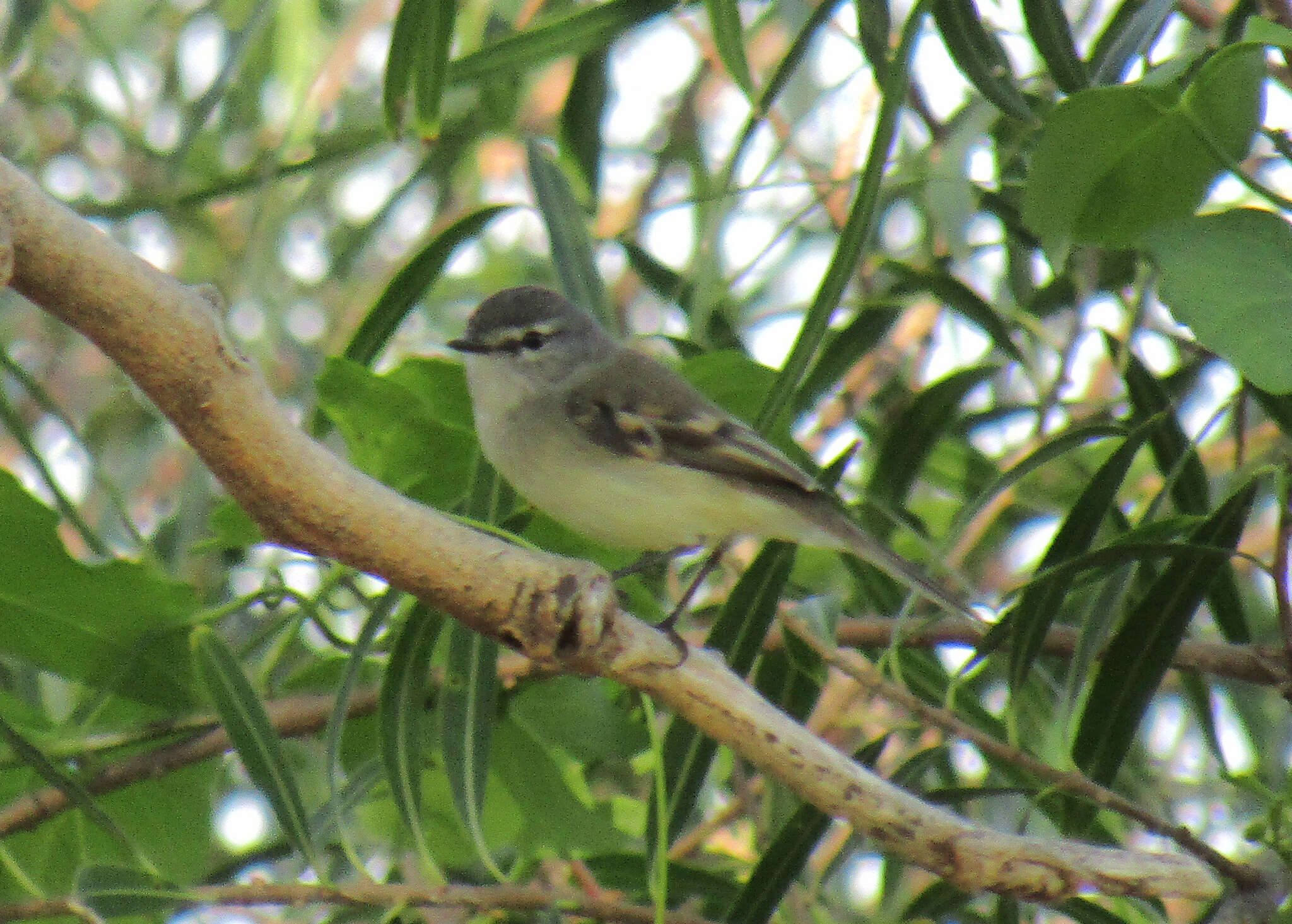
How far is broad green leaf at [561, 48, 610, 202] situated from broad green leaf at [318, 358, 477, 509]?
507 millimetres

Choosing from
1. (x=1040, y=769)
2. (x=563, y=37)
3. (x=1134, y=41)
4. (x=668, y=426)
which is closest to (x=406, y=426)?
(x=668, y=426)

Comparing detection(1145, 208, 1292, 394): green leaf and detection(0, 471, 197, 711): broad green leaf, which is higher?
detection(1145, 208, 1292, 394): green leaf

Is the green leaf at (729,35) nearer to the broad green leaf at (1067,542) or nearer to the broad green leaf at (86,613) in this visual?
the broad green leaf at (1067,542)

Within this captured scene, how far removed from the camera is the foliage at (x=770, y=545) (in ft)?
6.40

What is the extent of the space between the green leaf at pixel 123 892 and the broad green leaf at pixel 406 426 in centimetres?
67

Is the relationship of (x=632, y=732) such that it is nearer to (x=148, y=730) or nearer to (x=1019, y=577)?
(x=148, y=730)

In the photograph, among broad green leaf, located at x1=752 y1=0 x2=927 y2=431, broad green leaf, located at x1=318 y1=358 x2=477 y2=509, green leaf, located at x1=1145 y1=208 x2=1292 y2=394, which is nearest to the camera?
green leaf, located at x1=1145 y1=208 x2=1292 y2=394

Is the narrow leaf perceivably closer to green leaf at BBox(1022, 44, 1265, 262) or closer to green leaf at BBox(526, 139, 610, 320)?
green leaf at BBox(526, 139, 610, 320)

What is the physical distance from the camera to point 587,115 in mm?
2707

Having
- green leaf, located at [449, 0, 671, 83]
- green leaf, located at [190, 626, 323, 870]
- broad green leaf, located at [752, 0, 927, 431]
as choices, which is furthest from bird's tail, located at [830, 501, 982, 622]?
green leaf, located at [190, 626, 323, 870]

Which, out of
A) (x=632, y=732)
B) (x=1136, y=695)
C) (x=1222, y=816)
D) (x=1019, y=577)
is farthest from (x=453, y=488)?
(x=1222, y=816)

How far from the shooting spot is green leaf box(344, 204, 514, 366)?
91.6 inches

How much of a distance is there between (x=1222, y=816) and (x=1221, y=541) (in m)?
1.61

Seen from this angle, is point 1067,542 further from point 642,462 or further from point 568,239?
point 568,239
